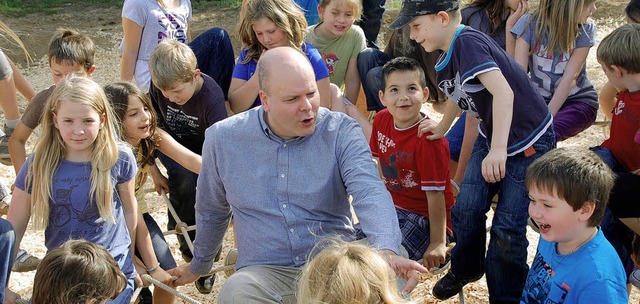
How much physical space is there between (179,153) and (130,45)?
133 centimetres

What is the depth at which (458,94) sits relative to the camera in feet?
11.1

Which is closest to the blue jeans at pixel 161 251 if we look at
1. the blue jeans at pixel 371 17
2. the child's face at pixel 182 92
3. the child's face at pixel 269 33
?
the child's face at pixel 182 92

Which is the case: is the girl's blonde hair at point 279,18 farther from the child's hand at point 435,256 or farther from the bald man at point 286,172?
the child's hand at point 435,256

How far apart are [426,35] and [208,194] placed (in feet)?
3.76

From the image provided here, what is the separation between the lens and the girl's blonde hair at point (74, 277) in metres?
2.52

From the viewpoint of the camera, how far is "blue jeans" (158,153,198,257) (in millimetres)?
4062

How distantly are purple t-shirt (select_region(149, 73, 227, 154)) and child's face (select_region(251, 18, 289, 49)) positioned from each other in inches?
14.6

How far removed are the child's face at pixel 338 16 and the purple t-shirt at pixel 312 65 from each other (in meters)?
0.41

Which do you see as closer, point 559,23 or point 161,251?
point 161,251

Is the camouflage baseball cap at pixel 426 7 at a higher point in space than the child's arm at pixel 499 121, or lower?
higher

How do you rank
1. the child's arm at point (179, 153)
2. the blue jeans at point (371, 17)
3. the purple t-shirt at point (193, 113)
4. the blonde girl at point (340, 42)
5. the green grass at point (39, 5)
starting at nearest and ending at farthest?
the child's arm at point (179, 153)
the purple t-shirt at point (193, 113)
the blonde girl at point (340, 42)
the blue jeans at point (371, 17)
the green grass at point (39, 5)

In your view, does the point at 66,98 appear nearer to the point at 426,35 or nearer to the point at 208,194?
the point at 208,194

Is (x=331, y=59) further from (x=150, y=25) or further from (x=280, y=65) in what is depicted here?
(x=280, y=65)

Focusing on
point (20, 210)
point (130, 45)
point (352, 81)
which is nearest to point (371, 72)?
point (352, 81)
